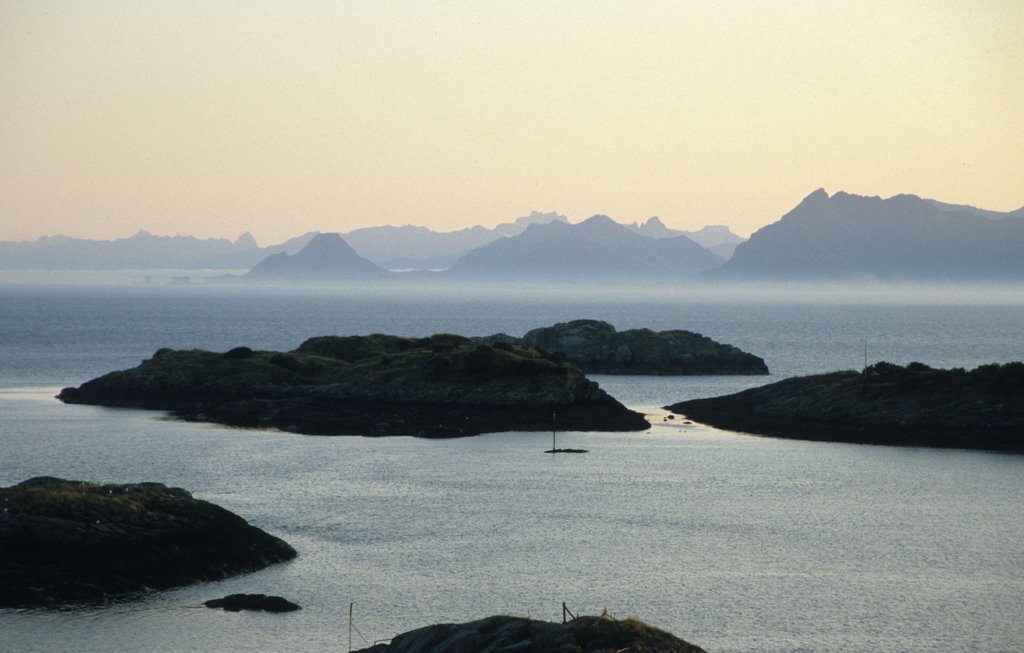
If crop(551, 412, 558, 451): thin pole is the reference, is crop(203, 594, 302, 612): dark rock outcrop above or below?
below

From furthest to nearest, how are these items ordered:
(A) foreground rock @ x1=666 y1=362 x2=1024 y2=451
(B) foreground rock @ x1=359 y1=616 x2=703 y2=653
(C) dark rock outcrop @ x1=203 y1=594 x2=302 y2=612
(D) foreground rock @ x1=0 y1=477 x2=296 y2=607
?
(A) foreground rock @ x1=666 y1=362 x2=1024 y2=451 → (D) foreground rock @ x1=0 y1=477 x2=296 y2=607 → (C) dark rock outcrop @ x1=203 y1=594 x2=302 y2=612 → (B) foreground rock @ x1=359 y1=616 x2=703 y2=653

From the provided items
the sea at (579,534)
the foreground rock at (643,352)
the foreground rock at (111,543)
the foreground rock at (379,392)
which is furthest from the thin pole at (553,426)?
the foreground rock at (643,352)

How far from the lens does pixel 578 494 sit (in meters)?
82.1

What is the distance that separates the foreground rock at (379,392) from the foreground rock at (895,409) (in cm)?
1243

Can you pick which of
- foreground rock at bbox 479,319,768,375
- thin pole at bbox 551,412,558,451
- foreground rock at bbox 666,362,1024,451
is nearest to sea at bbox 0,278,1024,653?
thin pole at bbox 551,412,558,451

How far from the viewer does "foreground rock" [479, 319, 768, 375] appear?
599 feet

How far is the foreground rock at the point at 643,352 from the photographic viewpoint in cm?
18250

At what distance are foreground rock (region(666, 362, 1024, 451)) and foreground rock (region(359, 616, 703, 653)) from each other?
72.5 metres

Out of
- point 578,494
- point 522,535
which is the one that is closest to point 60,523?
point 522,535

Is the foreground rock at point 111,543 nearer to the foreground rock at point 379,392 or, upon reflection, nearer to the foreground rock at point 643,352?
the foreground rock at point 379,392

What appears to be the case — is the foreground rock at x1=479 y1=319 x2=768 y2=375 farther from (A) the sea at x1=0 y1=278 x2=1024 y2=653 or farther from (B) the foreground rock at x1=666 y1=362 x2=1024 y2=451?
(A) the sea at x1=0 y1=278 x2=1024 y2=653

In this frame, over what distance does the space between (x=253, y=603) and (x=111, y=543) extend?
27.2ft

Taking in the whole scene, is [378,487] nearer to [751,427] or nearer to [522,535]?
[522,535]

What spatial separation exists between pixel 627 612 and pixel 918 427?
63.7m
